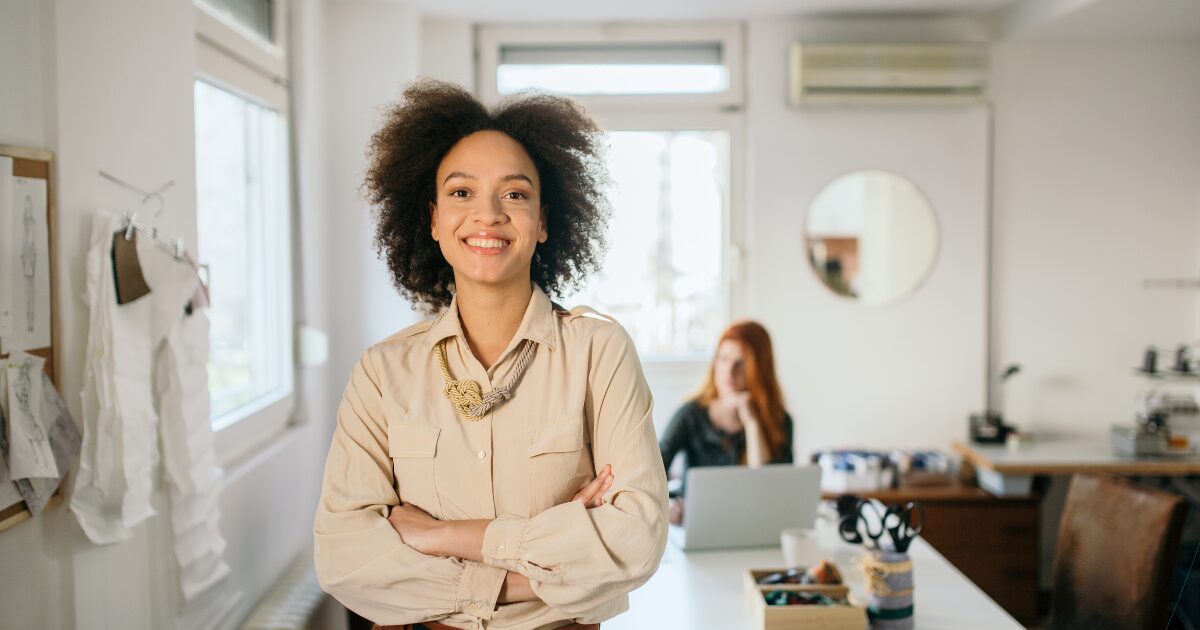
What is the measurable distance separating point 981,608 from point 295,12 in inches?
107

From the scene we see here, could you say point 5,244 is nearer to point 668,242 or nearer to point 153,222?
point 153,222

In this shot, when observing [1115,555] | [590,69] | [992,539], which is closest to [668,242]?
Answer: [590,69]

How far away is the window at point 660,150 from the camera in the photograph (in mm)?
3891

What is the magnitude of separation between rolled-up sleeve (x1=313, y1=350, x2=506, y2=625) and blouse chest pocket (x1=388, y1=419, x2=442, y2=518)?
1.3 inches

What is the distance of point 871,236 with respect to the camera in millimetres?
3893

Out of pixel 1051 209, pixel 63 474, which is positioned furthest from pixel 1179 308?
pixel 63 474

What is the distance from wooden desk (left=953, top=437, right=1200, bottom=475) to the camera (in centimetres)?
331

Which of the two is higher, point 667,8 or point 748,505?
point 667,8

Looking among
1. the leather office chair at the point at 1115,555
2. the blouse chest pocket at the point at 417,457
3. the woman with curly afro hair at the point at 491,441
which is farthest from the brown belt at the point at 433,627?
the leather office chair at the point at 1115,555

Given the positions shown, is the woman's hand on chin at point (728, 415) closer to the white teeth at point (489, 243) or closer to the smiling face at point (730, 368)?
the smiling face at point (730, 368)

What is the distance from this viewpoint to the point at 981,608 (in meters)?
1.90

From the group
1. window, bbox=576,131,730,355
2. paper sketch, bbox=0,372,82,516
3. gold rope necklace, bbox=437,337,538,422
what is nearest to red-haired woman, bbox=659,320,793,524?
window, bbox=576,131,730,355

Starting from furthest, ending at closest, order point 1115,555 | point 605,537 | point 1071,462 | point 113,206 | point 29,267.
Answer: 1. point 1071,462
2. point 1115,555
3. point 113,206
4. point 29,267
5. point 605,537

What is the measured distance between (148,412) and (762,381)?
1881 mm
